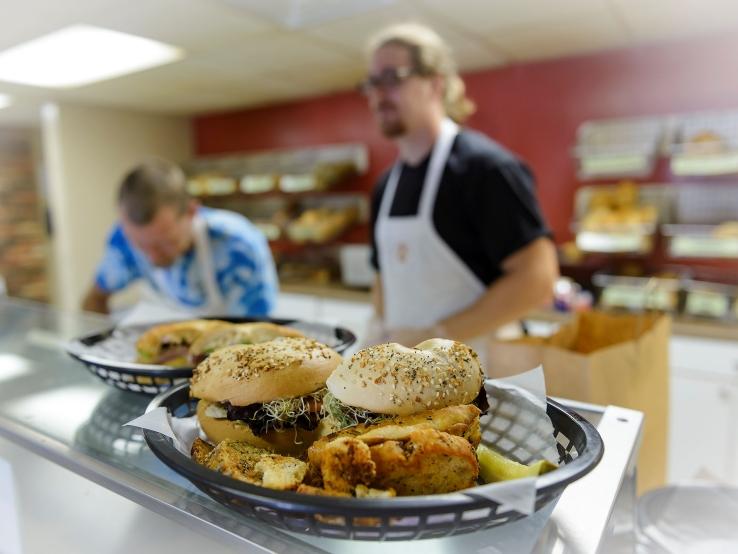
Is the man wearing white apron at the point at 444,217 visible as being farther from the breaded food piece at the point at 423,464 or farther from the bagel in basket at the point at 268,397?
the breaded food piece at the point at 423,464

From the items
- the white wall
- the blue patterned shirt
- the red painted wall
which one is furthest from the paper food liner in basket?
the white wall

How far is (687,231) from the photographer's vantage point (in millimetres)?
3301

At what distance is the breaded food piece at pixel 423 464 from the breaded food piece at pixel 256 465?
8cm

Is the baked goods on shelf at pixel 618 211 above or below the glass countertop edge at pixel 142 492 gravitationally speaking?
above

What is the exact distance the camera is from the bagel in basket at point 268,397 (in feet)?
2.12

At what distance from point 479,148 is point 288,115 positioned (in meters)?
3.53

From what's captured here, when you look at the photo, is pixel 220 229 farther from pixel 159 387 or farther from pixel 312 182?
pixel 312 182

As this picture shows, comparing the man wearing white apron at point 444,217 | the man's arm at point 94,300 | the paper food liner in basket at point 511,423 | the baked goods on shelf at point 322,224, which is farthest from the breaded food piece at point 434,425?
the baked goods on shelf at point 322,224

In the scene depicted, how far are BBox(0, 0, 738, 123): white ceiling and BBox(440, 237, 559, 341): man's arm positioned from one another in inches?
48.5

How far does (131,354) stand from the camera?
120 cm

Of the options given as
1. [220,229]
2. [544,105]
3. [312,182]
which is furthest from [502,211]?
[312,182]

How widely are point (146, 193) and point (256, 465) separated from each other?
4.91 feet

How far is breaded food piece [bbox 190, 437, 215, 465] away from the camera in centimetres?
62

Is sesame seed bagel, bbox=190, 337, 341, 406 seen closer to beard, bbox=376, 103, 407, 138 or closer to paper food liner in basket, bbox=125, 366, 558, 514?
paper food liner in basket, bbox=125, 366, 558, 514
